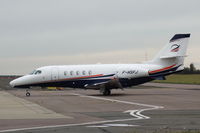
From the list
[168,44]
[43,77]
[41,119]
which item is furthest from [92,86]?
[41,119]

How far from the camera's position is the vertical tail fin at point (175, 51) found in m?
34.5

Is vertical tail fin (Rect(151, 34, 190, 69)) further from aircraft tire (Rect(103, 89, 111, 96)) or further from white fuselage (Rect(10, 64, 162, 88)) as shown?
aircraft tire (Rect(103, 89, 111, 96))

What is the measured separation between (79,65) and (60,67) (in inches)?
72.6

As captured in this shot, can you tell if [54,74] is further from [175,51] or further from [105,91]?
[175,51]

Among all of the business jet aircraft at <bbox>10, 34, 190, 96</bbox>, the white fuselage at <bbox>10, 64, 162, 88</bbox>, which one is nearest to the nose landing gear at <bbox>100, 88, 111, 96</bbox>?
the business jet aircraft at <bbox>10, 34, 190, 96</bbox>

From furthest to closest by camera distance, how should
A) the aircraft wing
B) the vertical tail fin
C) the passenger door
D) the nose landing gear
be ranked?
1. the passenger door
2. the nose landing gear
3. the vertical tail fin
4. the aircraft wing

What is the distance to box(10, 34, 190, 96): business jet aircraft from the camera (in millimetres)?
34594

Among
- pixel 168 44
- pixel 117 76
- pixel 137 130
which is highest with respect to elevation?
pixel 168 44

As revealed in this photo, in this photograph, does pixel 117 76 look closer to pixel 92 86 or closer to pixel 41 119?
pixel 92 86

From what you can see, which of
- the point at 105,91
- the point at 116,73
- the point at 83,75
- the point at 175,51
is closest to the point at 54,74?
the point at 83,75

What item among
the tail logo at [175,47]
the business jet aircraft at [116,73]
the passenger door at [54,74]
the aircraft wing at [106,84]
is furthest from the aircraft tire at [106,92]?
the tail logo at [175,47]

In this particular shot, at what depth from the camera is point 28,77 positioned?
3534 centimetres

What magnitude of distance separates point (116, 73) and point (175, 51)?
19.2ft

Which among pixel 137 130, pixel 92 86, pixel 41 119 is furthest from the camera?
pixel 92 86
